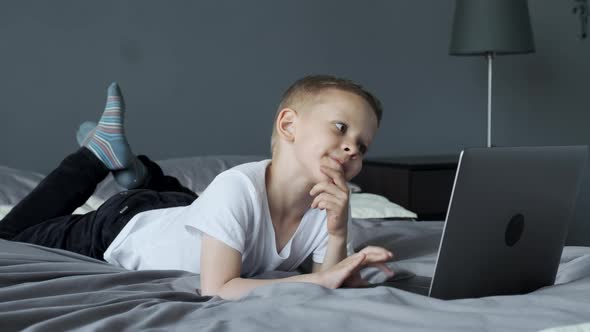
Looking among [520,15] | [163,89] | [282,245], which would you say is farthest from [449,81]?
[282,245]

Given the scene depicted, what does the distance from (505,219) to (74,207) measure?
1259 mm

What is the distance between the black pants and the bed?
0.38 m

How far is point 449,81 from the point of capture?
362cm

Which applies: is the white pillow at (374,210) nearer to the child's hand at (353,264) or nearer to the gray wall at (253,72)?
the gray wall at (253,72)

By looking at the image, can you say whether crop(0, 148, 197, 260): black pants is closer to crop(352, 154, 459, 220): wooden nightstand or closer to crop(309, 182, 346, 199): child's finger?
crop(309, 182, 346, 199): child's finger

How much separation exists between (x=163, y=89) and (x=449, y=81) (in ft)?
4.41

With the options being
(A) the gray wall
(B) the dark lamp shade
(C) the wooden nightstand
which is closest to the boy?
(A) the gray wall

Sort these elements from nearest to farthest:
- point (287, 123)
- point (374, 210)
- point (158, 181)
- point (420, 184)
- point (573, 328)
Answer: point (573, 328), point (287, 123), point (158, 181), point (374, 210), point (420, 184)

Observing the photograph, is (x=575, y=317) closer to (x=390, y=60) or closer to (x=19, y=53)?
(x=19, y=53)

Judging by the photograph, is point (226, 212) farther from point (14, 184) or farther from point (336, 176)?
point (14, 184)

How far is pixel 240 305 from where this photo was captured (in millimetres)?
1097

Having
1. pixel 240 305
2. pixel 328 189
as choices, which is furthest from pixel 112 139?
pixel 240 305

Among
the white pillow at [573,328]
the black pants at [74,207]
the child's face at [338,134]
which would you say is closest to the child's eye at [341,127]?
the child's face at [338,134]

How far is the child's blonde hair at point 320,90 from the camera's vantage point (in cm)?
140
